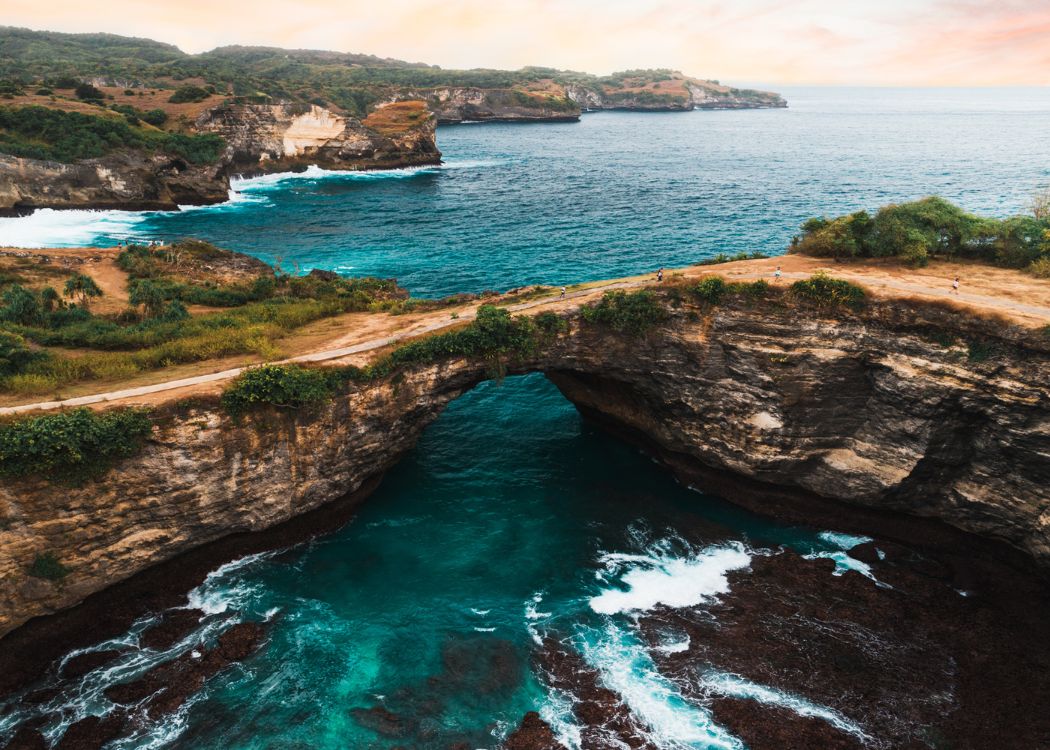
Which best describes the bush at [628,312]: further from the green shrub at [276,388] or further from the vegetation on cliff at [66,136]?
the vegetation on cliff at [66,136]

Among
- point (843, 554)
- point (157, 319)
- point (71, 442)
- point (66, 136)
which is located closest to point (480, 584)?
point (71, 442)

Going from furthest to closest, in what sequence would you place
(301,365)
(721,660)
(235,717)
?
(301,365), (721,660), (235,717)

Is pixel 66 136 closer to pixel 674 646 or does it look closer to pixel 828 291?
pixel 828 291

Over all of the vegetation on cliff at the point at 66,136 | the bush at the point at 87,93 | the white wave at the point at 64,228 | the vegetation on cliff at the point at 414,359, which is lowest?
the vegetation on cliff at the point at 414,359

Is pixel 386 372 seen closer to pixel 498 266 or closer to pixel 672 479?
pixel 672 479

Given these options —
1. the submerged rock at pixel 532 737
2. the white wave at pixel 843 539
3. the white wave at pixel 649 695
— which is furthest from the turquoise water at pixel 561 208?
the submerged rock at pixel 532 737

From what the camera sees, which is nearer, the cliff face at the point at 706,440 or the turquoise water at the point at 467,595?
the turquoise water at the point at 467,595

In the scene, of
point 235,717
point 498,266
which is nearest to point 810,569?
point 235,717

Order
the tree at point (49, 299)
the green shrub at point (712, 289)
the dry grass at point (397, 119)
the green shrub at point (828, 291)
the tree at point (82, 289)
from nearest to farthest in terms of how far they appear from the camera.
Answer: the green shrub at point (828, 291)
the green shrub at point (712, 289)
the tree at point (49, 299)
the tree at point (82, 289)
the dry grass at point (397, 119)

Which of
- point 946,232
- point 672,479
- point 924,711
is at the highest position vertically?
point 946,232
